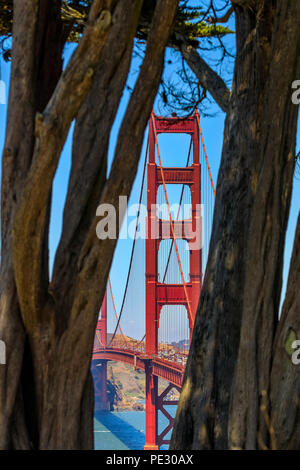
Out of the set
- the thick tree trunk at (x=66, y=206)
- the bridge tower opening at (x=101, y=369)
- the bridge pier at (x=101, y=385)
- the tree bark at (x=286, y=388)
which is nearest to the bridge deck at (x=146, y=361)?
the bridge tower opening at (x=101, y=369)

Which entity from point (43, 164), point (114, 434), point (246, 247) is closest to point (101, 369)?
point (114, 434)

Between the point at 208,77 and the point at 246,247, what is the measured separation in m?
1.07

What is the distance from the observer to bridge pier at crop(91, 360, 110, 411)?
22.3 m

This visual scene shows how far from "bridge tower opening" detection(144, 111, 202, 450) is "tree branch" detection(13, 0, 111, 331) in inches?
448

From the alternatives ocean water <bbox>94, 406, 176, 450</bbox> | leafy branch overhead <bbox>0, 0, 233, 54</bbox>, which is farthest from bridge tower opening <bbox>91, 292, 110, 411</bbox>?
leafy branch overhead <bbox>0, 0, 233, 54</bbox>

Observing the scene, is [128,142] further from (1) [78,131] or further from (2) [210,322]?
(2) [210,322]

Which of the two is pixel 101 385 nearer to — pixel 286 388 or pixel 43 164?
pixel 286 388

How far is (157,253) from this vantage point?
43.7 feet

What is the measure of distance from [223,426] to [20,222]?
76 cm

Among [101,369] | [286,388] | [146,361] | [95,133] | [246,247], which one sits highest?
[95,133]

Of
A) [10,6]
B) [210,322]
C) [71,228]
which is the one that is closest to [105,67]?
[71,228]

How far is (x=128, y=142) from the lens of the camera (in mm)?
1393

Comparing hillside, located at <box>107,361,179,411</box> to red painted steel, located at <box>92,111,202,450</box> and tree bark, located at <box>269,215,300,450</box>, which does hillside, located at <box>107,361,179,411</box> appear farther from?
tree bark, located at <box>269,215,300,450</box>

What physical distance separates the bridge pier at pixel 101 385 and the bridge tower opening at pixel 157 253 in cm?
776
